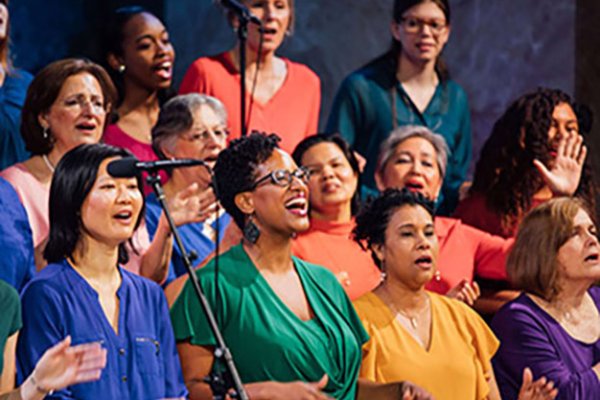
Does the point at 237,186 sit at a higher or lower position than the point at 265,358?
higher

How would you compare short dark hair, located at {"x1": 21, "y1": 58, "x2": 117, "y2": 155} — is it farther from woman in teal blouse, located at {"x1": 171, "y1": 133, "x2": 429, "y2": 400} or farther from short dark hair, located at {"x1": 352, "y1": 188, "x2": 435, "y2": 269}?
short dark hair, located at {"x1": 352, "y1": 188, "x2": 435, "y2": 269}

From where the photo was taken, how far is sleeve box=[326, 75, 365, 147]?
6.19 m

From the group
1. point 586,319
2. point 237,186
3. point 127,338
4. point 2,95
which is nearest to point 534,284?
point 586,319

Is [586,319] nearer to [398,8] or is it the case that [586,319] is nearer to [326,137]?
[326,137]

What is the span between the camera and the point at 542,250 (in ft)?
17.0

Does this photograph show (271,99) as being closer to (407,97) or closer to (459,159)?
(407,97)

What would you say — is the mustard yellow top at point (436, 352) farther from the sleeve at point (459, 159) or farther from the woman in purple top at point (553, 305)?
the sleeve at point (459, 159)

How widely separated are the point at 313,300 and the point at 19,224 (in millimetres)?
1006

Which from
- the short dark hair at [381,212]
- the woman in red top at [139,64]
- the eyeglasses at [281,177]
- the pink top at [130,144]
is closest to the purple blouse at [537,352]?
the short dark hair at [381,212]

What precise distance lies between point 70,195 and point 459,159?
2.65 m

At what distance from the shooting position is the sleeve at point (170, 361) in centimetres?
406

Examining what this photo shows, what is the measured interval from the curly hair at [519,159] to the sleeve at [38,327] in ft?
8.44

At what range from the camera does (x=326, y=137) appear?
5484 mm

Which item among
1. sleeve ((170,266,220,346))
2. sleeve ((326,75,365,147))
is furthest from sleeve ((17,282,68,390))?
sleeve ((326,75,365,147))
